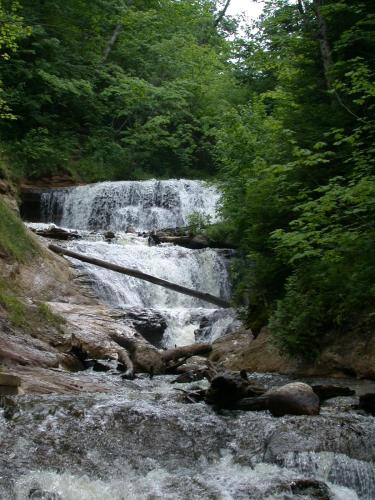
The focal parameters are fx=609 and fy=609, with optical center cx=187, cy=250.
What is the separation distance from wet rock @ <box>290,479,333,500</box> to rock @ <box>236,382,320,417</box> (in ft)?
4.34

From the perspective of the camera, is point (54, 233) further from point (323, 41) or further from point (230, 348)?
point (323, 41)

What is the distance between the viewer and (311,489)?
459 cm

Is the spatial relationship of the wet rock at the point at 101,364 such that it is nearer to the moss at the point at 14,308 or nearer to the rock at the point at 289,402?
the moss at the point at 14,308

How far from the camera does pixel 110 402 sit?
20.4ft

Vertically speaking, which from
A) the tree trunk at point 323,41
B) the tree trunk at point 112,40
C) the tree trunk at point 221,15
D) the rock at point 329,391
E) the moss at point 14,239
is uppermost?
the tree trunk at point 221,15

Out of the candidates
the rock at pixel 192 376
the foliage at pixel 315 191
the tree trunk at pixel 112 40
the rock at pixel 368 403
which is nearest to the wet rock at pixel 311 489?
the rock at pixel 368 403

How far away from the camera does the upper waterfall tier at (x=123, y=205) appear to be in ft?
70.3

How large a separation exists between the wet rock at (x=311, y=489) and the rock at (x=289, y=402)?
1.32 metres

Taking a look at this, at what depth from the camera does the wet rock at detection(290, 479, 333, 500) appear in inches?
178

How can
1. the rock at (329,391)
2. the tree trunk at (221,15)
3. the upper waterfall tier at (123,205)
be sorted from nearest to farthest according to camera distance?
1. the rock at (329,391)
2. the upper waterfall tier at (123,205)
3. the tree trunk at (221,15)

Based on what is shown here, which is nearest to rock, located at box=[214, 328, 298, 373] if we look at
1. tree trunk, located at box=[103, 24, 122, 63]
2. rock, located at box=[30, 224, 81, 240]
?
rock, located at box=[30, 224, 81, 240]

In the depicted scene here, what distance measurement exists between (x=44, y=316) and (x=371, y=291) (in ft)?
16.9

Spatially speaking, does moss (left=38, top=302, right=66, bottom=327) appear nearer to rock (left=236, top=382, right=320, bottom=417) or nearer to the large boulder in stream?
the large boulder in stream

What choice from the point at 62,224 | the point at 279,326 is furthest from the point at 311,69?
the point at 62,224
